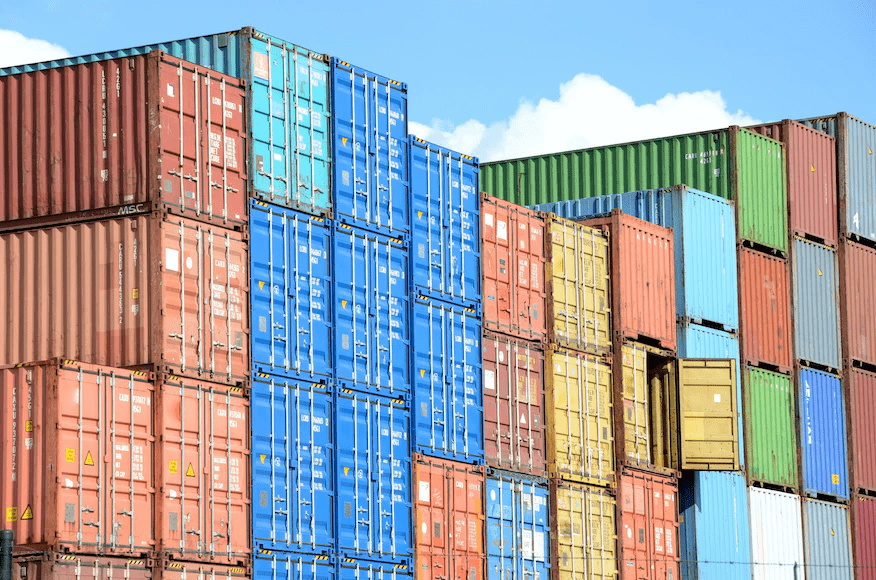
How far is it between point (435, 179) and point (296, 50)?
4431 mm

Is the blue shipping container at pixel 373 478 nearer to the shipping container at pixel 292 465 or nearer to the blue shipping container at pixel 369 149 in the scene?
the shipping container at pixel 292 465

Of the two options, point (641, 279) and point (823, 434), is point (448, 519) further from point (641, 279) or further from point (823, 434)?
point (823, 434)

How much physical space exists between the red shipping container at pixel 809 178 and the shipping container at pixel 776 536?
671 centimetres

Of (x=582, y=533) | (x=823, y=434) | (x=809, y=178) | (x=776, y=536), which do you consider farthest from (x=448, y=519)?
(x=809, y=178)

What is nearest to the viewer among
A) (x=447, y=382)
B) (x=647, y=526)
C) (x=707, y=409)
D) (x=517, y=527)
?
(x=447, y=382)

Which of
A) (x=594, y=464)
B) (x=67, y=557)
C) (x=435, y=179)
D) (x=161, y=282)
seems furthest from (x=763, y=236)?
(x=67, y=557)

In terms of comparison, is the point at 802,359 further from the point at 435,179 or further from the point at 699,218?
the point at 435,179

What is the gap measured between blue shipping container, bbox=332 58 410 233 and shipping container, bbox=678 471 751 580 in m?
10.7

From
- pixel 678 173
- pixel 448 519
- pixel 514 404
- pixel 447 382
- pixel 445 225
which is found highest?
pixel 678 173

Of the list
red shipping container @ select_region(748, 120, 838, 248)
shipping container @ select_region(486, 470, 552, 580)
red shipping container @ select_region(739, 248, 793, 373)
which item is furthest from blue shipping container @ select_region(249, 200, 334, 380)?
red shipping container @ select_region(748, 120, 838, 248)

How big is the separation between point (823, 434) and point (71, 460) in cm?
2307

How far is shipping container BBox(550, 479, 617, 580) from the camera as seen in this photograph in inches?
1294

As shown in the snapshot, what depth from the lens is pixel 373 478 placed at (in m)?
28.8

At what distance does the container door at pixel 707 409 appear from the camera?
36781mm
